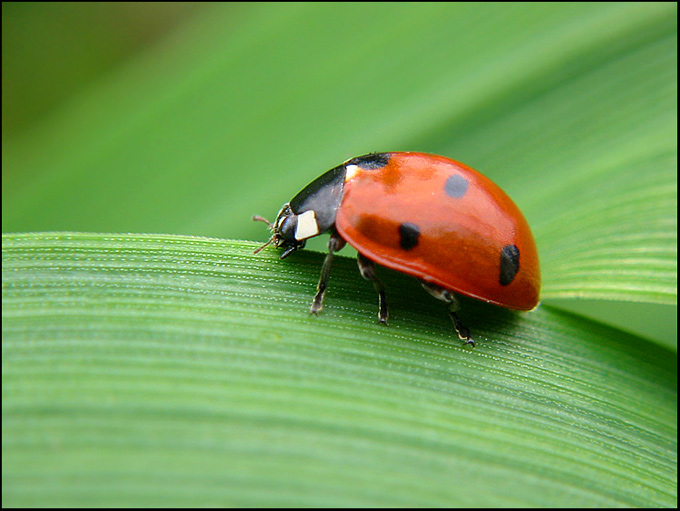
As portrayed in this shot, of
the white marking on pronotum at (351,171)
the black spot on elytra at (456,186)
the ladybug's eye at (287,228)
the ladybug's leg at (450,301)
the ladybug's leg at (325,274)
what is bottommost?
the ladybug's leg at (450,301)

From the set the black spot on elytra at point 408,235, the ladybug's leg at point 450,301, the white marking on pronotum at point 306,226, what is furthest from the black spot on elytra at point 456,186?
the white marking on pronotum at point 306,226

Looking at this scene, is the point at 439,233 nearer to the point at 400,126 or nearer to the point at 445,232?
the point at 445,232

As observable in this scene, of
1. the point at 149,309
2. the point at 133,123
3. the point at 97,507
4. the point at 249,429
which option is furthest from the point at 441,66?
the point at 97,507

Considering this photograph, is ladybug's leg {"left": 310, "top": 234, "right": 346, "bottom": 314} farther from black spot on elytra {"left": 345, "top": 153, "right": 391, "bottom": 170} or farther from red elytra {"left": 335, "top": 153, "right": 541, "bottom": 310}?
black spot on elytra {"left": 345, "top": 153, "right": 391, "bottom": 170}

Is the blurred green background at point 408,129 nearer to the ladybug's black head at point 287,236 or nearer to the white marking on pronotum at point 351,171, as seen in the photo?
the ladybug's black head at point 287,236

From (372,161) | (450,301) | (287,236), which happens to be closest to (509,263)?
(450,301)

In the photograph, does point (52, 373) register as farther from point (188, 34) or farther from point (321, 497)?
point (188, 34)
